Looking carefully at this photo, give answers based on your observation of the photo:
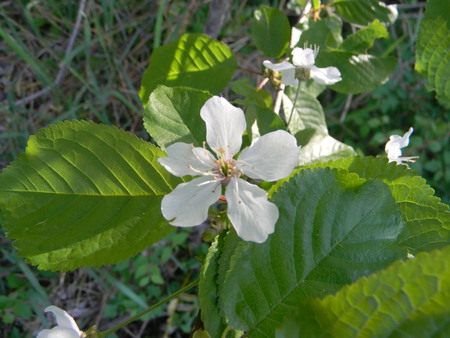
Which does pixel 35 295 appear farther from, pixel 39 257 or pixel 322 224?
pixel 322 224

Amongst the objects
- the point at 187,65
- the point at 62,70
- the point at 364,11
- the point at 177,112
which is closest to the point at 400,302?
the point at 177,112

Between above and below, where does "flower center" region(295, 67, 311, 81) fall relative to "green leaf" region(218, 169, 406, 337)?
above

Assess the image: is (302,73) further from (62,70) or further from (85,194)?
(62,70)

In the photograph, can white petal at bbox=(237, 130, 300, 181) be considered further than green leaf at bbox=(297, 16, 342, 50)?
No

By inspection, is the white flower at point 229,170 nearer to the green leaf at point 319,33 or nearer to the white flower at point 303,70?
the white flower at point 303,70

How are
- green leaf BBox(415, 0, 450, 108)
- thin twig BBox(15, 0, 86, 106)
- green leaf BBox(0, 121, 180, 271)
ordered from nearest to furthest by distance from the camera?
green leaf BBox(0, 121, 180, 271), green leaf BBox(415, 0, 450, 108), thin twig BBox(15, 0, 86, 106)

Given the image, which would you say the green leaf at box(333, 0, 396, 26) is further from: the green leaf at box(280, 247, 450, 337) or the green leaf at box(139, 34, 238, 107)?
the green leaf at box(280, 247, 450, 337)

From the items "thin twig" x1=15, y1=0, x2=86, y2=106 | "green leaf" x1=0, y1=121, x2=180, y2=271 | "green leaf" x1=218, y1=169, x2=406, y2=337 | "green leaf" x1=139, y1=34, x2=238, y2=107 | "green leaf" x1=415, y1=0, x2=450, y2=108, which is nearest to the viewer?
"green leaf" x1=218, y1=169, x2=406, y2=337

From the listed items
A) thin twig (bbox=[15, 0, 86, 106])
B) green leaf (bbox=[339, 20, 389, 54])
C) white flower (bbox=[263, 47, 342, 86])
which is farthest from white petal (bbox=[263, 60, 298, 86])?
thin twig (bbox=[15, 0, 86, 106])
